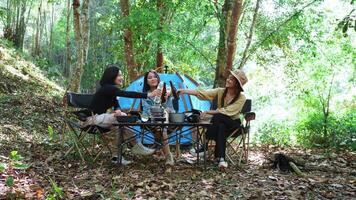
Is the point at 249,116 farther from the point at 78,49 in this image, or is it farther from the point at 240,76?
the point at 78,49

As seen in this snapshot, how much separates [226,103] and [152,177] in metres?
1.30

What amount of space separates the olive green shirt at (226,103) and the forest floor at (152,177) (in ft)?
1.86

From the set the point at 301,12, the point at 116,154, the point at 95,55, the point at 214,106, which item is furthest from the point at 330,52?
the point at 95,55

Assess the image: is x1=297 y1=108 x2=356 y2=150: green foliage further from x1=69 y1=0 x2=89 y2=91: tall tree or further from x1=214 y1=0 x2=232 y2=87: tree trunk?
x1=69 y1=0 x2=89 y2=91: tall tree

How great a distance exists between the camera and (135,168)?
4484 mm

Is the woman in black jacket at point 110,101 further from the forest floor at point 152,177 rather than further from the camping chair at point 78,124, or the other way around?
the forest floor at point 152,177

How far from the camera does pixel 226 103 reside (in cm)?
490

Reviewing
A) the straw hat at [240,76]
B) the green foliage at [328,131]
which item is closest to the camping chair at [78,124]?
the straw hat at [240,76]

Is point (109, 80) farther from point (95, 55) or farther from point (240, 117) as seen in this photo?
A: point (95, 55)

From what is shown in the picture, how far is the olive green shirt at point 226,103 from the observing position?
4.68 meters

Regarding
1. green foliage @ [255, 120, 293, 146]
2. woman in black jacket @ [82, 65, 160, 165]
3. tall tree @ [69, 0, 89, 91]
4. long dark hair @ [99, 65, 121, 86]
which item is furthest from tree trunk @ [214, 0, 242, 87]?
long dark hair @ [99, 65, 121, 86]

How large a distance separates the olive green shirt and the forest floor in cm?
57

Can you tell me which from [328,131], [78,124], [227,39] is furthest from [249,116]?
[328,131]

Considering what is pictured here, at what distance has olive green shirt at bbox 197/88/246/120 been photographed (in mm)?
4684
